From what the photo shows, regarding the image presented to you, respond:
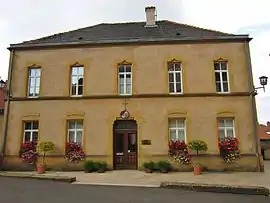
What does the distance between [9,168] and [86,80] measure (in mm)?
6571

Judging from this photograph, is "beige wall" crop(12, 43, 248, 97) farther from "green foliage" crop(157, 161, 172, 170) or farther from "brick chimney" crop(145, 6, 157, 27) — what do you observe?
"green foliage" crop(157, 161, 172, 170)

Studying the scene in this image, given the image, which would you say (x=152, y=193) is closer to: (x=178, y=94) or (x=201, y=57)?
(x=178, y=94)

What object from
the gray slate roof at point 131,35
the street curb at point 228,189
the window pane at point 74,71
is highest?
the gray slate roof at point 131,35

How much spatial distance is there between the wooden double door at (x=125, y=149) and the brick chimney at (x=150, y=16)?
7882 mm

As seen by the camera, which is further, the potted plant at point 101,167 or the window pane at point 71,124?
the window pane at point 71,124

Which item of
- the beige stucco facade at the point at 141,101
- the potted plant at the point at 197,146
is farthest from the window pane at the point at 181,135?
the potted plant at the point at 197,146

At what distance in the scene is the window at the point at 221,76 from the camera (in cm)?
1645

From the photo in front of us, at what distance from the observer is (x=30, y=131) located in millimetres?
16906

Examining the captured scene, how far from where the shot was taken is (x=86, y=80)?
55.9 feet

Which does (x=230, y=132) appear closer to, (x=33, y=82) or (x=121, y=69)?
(x=121, y=69)

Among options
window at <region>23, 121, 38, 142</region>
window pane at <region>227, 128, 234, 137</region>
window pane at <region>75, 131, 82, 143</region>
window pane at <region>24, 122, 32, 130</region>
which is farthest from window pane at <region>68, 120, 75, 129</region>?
window pane at <region>227, 128, 234, 137</region>

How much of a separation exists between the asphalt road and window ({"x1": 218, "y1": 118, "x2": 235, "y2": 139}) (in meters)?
6.63

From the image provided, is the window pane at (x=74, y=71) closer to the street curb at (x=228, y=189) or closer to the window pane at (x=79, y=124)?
the window pane at (x=79, y=124)

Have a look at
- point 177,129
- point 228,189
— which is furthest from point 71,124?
point 228,189
